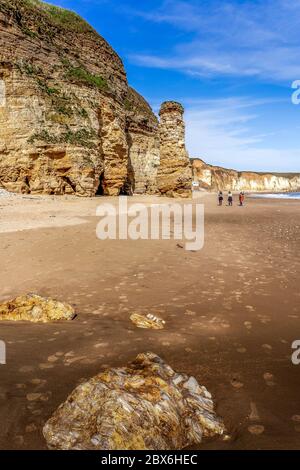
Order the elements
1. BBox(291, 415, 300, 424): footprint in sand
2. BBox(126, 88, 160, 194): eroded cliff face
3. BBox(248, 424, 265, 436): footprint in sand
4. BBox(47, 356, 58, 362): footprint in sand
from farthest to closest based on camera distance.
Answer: BBox(126, 88, 160, 194): eroded cliff face
BBox(47, 356, 58, 362): footprint in sand
BBox(291, 415, 300, 424): footprint in sand
BBox(248, 424, 265, 436): footprint in sand

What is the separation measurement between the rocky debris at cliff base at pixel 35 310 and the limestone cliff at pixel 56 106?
22.0 meters

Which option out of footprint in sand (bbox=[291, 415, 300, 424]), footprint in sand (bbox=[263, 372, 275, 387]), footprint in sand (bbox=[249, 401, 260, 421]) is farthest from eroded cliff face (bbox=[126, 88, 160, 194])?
footprint in sand (bbox=[291, 415, 300, 424])

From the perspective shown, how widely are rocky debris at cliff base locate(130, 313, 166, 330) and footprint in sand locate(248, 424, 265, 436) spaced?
7.60 feet

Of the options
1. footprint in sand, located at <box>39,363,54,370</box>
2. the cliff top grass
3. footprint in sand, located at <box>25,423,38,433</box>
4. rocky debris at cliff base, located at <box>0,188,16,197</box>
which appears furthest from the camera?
the cliff top grass

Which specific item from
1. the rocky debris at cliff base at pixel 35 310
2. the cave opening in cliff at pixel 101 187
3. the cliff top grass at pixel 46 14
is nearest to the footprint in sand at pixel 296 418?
the rocky debris at cliff base at pixel 35 310

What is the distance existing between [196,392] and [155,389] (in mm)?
483

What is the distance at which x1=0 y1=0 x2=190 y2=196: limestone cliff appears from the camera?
977 inches

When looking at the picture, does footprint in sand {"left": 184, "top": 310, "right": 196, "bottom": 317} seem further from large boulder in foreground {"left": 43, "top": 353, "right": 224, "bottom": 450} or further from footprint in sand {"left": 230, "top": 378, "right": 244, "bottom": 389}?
large boulder in foreground {"left": 43, "top": 353, "right": 224, "bottom": 450}

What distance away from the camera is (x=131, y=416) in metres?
2.22

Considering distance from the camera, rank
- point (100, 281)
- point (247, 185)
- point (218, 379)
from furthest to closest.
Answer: point (247, 185) → point (100, 281) → point (218, 379)

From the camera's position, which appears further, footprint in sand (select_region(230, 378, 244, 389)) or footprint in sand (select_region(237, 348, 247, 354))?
footprint in sand (select_region(237, 348, 247, 354))

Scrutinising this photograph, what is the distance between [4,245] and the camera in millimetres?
10117
